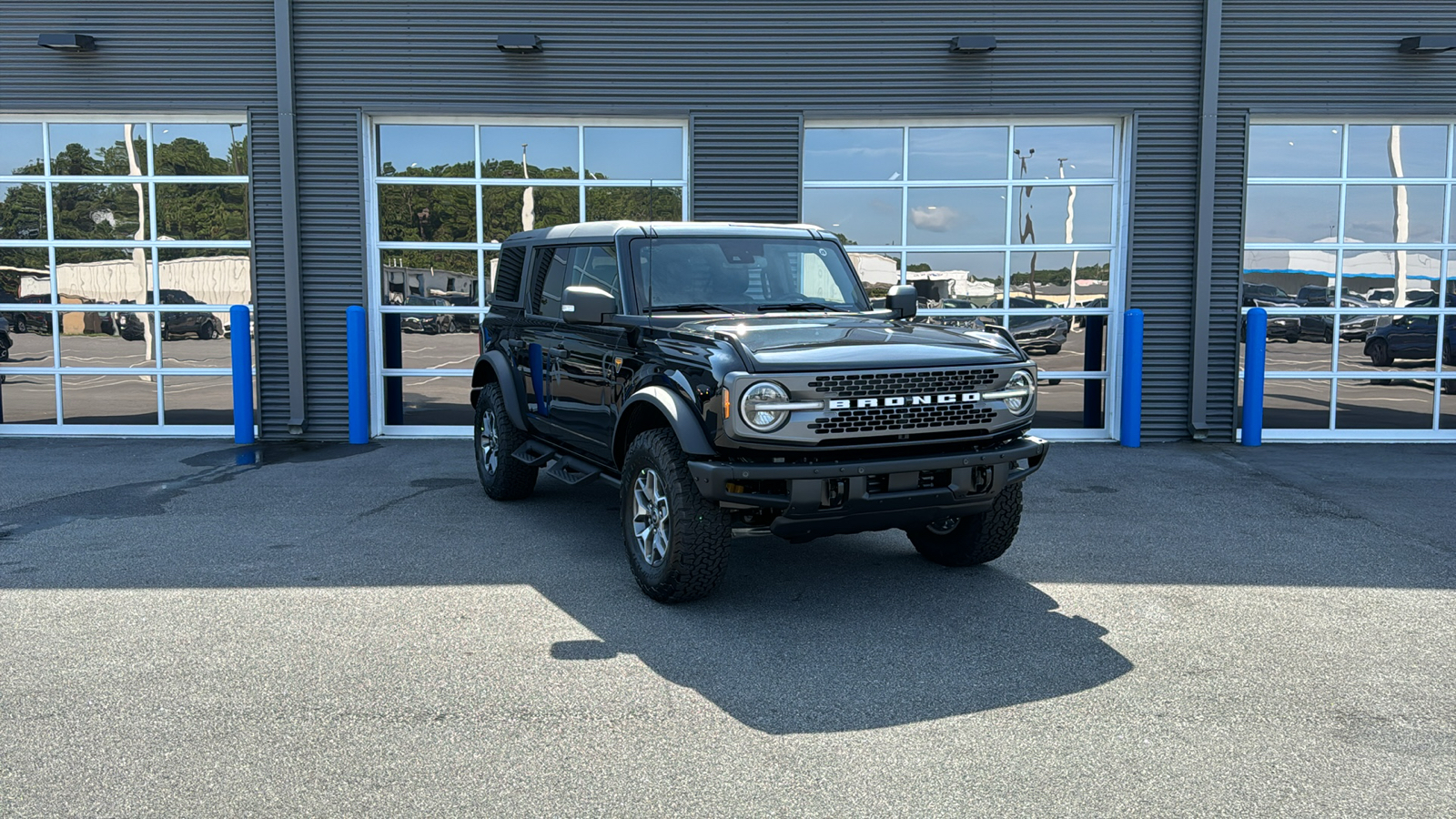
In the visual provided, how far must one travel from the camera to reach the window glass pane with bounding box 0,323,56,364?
12.0 m

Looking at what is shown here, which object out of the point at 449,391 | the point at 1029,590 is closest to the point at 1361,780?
the point at 1029,590

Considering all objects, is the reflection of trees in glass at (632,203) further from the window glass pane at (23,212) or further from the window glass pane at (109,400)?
the window glass pane at (23,212)

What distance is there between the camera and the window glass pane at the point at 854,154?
1169 centimetres

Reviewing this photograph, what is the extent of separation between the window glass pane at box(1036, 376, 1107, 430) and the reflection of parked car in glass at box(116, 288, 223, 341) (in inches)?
329

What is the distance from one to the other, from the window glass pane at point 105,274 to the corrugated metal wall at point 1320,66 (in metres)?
10.8

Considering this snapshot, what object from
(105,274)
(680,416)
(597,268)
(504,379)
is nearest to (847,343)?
(680,416)

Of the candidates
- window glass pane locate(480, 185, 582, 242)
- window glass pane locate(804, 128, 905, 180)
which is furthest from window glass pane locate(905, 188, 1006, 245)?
window glass pane locate(480, 185, 582, 242)

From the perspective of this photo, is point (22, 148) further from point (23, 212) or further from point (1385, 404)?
point (1385, 404)

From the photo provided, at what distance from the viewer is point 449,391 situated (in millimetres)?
11930

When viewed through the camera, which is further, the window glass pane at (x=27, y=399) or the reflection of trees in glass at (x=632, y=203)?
the window glass pane at (x=27, y=399)

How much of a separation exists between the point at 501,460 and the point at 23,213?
7.14 meters

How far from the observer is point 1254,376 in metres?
11.1

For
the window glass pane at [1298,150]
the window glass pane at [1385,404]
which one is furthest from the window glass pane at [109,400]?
the window glass pane at [1385,404]

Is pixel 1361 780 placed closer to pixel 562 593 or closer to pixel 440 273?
pixel 562 593
